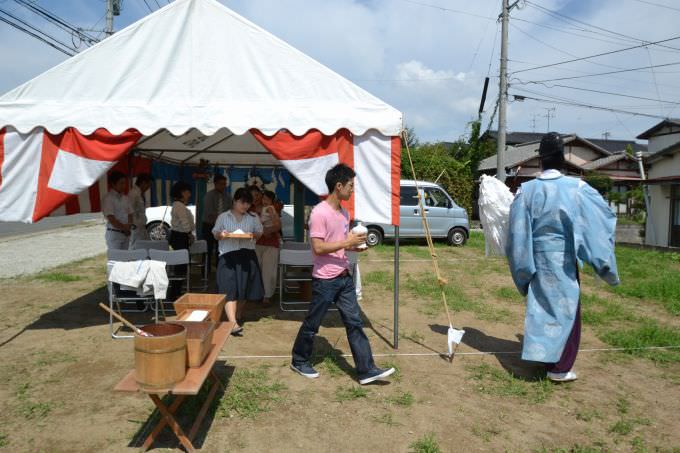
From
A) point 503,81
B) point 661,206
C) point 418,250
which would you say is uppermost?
point 503,81

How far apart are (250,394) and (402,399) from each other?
3.46ft

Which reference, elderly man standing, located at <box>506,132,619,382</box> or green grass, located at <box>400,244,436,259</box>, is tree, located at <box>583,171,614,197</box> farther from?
elderly man standing, located at <box>506,132,619,382</box>

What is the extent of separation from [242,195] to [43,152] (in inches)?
66.5

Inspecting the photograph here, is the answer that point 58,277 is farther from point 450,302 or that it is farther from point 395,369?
point 395,369

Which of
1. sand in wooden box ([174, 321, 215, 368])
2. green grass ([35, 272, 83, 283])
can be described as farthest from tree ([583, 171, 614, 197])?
sand in wooden box ([174, 321, 215, 368])

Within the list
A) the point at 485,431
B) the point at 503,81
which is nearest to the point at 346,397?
the point at 485,431

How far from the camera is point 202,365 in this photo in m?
2.64

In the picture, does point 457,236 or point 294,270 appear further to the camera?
point 457,236

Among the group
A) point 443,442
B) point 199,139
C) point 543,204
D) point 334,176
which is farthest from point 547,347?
point 199,139

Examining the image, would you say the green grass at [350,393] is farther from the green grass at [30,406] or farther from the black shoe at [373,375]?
the green grass at [30,406]

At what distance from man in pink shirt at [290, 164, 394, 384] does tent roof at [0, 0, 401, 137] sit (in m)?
0.99

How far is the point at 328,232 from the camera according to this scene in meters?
3.42

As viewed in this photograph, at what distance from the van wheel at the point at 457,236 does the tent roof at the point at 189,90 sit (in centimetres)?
909

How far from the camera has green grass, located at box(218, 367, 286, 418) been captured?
317cm
